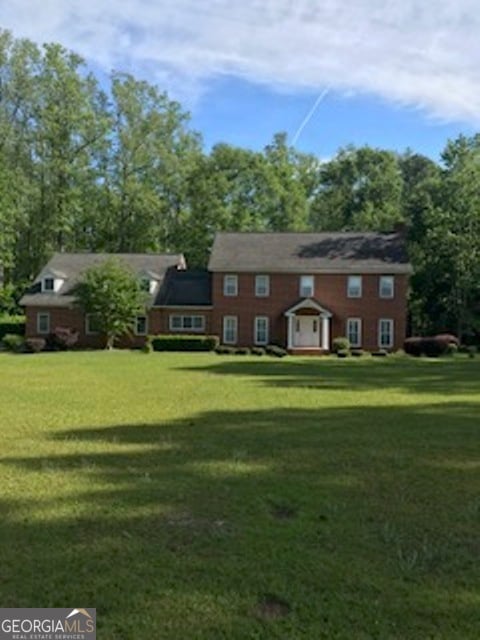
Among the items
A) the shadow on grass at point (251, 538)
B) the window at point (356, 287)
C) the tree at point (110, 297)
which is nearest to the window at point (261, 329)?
the window at point (356, 287)

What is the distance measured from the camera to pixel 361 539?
5.55 metres

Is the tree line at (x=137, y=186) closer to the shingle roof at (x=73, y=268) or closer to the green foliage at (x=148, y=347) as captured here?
the shingle roof at (x=73, y=268)

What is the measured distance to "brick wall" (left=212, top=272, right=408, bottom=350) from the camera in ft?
146

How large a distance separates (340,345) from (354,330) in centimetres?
343

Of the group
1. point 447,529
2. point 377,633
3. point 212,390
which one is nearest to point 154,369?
point 212,390

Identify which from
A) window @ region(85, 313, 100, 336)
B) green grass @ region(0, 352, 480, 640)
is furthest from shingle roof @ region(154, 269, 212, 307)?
green grass @ region(0, 352, 480, 640)

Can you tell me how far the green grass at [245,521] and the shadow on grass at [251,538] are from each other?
2 cm

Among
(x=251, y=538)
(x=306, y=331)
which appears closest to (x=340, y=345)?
(x=306, y=331)

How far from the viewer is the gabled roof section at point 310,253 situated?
44.9 m

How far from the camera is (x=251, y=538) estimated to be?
18.1ft

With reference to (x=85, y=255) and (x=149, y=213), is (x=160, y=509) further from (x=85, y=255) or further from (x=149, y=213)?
(x=149, y=213)

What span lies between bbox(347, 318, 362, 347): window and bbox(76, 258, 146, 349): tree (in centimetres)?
1296

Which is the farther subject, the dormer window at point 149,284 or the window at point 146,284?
the dormer window at point 149,284

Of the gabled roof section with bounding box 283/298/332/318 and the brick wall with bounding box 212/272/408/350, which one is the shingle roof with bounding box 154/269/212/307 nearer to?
the brick wall with bounding box 212/272/408/350
